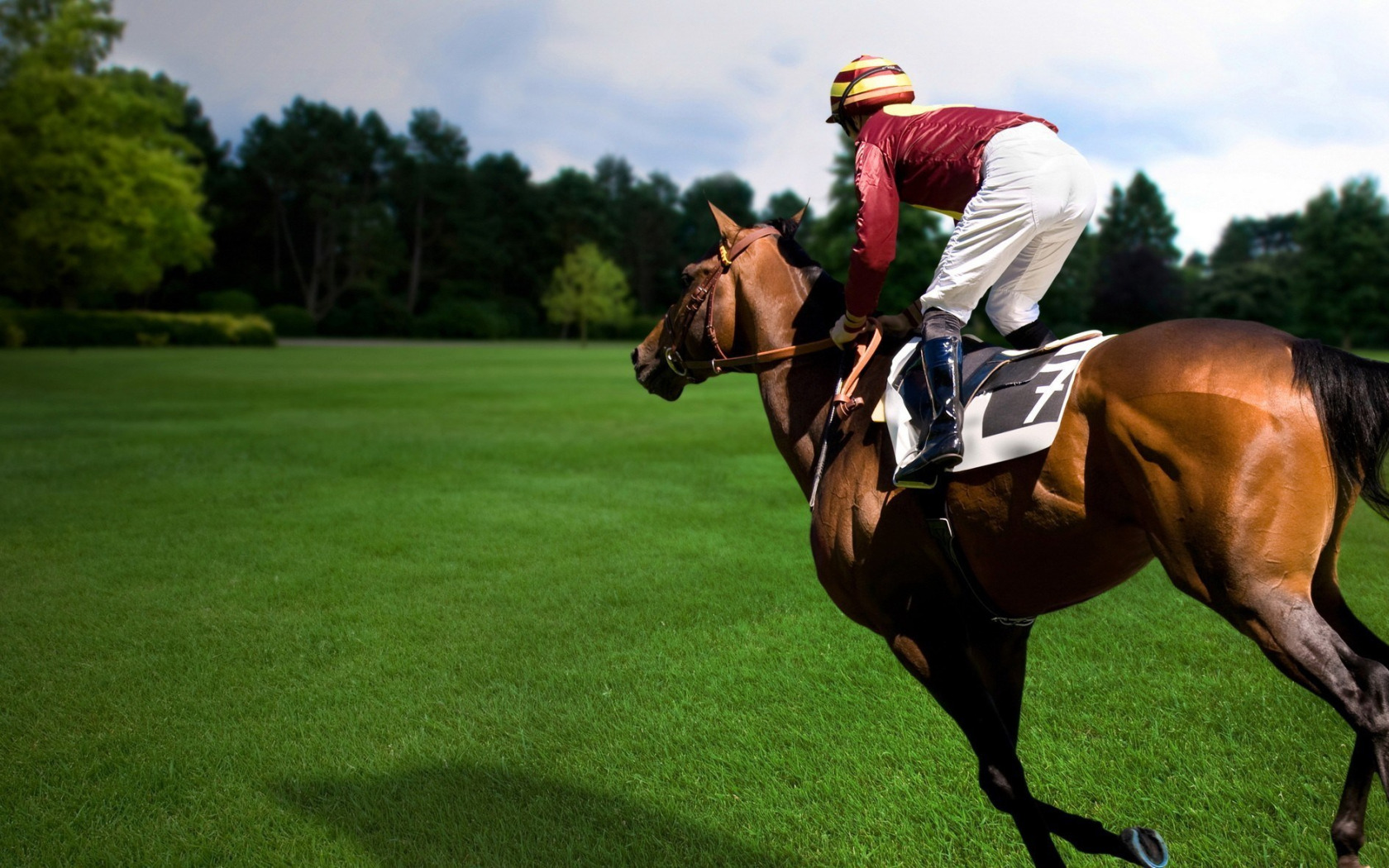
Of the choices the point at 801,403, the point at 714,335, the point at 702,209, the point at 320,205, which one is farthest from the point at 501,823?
the point at 702,209

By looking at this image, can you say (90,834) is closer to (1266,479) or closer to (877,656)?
(877,656)

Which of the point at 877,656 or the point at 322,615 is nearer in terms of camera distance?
the point at 877,656

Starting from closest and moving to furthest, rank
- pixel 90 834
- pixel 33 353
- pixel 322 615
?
1. pixel 90 834
2. pixel 322 615
3. pixel 33 353

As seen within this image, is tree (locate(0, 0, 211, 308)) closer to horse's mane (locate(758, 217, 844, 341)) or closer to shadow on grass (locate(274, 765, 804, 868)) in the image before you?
shadow on grass (locate(274, 765, 804, 868))

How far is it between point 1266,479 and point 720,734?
2799 mm

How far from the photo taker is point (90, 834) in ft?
12.2

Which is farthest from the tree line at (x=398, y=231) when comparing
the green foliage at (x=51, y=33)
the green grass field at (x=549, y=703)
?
the green grass field at (x=549, y=703)

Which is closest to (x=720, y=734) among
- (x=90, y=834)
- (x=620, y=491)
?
(x=90, y=834)

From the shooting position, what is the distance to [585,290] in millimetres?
73000

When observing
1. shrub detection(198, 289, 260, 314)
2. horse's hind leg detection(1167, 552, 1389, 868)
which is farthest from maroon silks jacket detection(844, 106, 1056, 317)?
shrub detection(198, 289, 260, 314)

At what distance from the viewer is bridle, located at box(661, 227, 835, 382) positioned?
154 inches

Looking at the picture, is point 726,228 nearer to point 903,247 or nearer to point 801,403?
point 801,403

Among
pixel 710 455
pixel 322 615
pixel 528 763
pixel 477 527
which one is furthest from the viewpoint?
pixel 710 455

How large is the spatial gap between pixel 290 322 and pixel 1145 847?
70.4 m
